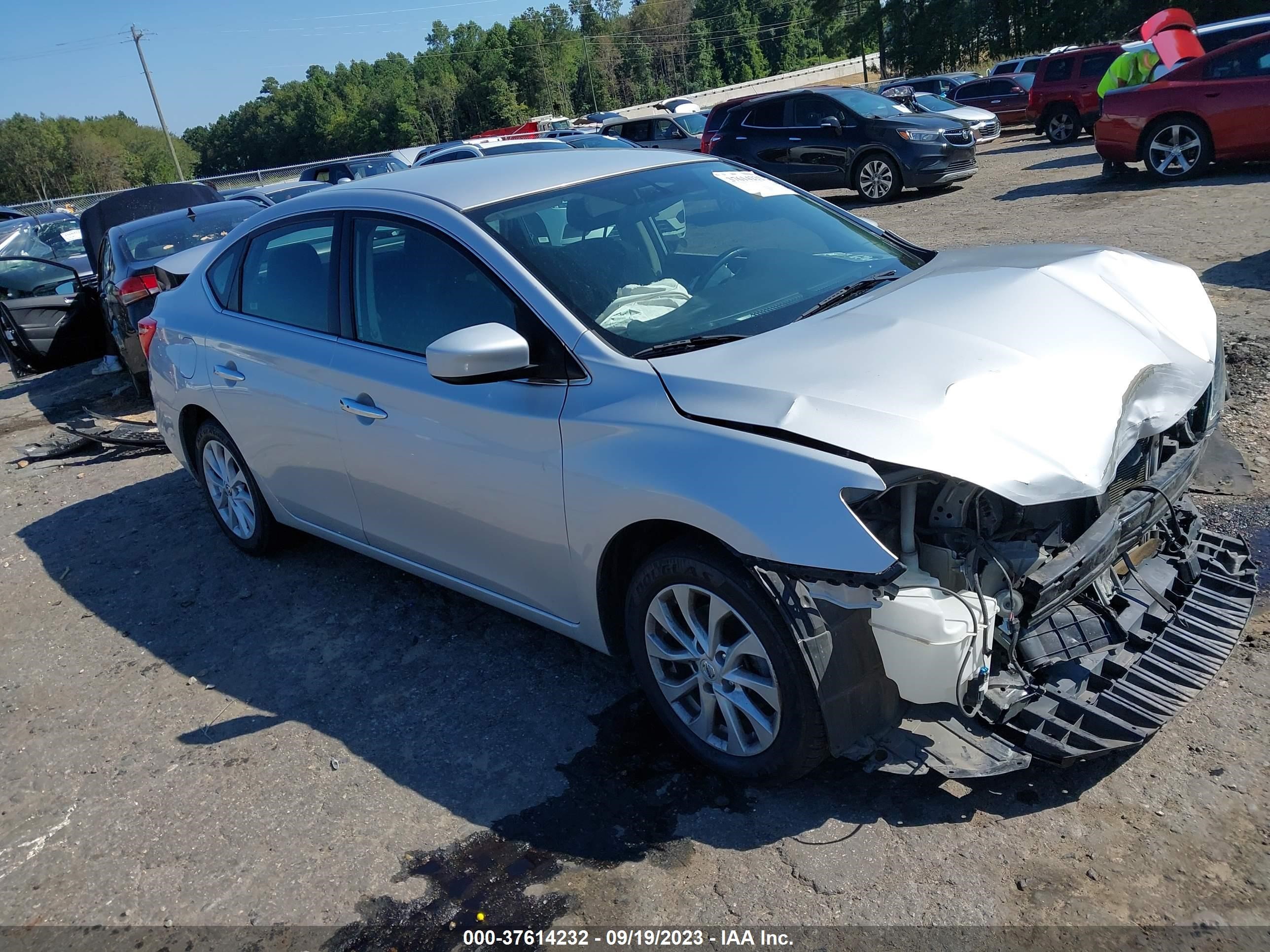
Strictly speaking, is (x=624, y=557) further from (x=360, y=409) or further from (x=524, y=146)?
(x=524, y=146)

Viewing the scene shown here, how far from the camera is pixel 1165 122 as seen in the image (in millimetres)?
12133

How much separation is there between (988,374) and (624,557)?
1233 mm

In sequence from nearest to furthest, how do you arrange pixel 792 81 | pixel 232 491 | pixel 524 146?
pixel 232 491 → pixel 524 146 → pixel 792 81

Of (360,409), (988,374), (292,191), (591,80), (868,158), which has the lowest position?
(868,158)

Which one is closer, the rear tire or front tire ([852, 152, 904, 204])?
front tire ([852, 152, 904, 204])

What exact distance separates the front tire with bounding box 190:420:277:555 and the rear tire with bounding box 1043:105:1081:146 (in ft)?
60.8

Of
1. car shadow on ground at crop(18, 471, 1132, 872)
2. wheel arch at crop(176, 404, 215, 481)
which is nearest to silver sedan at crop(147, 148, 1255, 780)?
car shadow on ground at crop(18, 471, 1132, 872)

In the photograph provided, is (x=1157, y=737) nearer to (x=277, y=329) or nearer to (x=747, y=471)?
(x=747, y=471)

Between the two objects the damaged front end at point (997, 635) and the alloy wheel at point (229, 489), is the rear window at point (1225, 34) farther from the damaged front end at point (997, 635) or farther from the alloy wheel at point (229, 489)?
the alloy wheel at point (229, 489)

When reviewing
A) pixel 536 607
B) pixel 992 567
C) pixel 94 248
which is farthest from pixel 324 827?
pixel 94 248

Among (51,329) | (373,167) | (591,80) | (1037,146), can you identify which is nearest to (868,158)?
(1037,146)

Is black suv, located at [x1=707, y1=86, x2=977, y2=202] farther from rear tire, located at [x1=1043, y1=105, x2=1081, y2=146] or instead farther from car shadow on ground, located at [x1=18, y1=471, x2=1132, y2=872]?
car shadow on ground, located at [x1=18, y1=471, x2=1132, y2=872]

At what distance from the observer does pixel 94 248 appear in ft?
36.7

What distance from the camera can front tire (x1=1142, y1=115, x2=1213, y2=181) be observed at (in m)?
12.0
